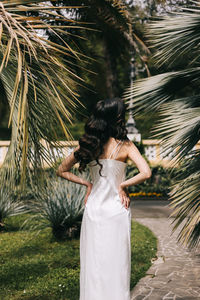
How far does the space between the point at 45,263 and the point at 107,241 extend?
9.42ft

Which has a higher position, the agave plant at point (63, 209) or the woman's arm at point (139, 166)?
the woman's arm at point (139, 166)

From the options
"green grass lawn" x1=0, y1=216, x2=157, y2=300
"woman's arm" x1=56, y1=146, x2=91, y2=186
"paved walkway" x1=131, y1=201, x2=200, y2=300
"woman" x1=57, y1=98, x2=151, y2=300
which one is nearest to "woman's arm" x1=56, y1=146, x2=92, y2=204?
"woman's arm" x1=56, y1=146, x2=91, y2=186

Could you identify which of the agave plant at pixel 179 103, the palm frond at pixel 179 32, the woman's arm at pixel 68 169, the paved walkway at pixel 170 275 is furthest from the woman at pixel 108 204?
the palm frond at pixel 179 32

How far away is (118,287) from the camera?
3.12 m

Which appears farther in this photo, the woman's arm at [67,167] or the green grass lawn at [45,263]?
the green grass lawn at [45,263]

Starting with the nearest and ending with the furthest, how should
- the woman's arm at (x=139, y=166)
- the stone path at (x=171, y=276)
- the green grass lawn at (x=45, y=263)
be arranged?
the woman's arm at (x=139, y=166)
the stone path at (x=171, y=276)
the green grass lawn at (x=45, y=263)

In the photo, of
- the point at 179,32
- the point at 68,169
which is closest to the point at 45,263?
the point at 68,169

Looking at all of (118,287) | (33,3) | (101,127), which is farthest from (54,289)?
(33,3)

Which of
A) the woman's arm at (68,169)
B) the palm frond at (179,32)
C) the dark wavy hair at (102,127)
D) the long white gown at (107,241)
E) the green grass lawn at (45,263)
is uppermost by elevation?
the palm frond at (179,32)

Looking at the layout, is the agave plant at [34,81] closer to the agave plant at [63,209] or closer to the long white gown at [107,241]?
the long white gown at [107,241]

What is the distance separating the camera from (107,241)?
123 inches

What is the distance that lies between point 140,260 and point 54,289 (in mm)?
1673

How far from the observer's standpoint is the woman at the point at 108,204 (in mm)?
3121

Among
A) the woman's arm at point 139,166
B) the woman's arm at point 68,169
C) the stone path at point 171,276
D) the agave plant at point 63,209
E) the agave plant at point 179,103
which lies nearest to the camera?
the woman's arm at point 139,166
